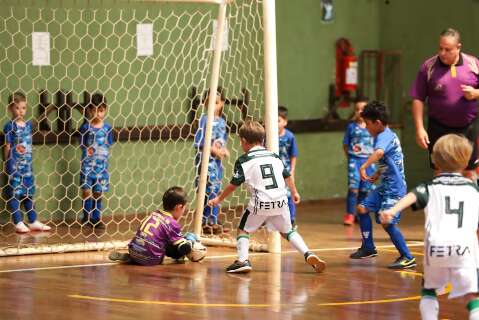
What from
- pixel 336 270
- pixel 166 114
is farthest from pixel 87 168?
pixel 336 270

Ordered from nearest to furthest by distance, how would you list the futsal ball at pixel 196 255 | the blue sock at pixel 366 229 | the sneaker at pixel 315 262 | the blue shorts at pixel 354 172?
the sneaker at pixel 315 262
the futsal ball at pixel 196 255
the blue sock at pixel 366 229
the blue shorts at pixel 354 172

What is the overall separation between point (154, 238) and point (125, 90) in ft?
10.6

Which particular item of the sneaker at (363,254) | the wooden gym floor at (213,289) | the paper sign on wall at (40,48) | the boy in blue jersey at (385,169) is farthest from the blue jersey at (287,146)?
the paper sign on wall at (40,48)

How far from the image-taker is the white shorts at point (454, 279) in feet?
16.5

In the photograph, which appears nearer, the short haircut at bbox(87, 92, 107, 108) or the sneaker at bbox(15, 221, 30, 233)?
the sneaker at bbox(15, 221, 30, 233)

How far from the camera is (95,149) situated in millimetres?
9914

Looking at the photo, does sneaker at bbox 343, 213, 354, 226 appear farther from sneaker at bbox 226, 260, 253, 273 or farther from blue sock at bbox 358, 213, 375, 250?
sneaker at bbox 226, 260, 253, 273

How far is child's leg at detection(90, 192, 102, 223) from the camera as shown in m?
9.74

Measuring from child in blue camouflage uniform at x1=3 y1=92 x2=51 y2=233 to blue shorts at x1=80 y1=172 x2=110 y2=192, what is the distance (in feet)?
1.65

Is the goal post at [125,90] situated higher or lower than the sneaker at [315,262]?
higher

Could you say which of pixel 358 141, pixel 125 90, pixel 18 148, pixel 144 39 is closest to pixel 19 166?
pixel 18 148

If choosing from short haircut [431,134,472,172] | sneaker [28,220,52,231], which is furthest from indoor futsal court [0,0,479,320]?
sneaker [28,220,52,231]

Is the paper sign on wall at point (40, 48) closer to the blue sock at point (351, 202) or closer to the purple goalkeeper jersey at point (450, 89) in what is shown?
the blue sock at point (351, 202)

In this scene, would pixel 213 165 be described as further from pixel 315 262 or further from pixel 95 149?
pixel 315 262
